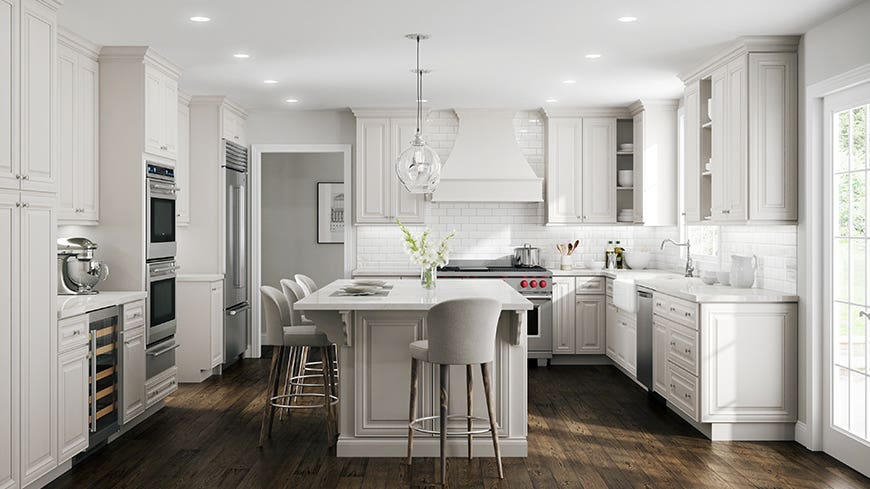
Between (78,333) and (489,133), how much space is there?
4743 millimetres

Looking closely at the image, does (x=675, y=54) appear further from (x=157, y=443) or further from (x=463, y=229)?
(x=157, y=443)

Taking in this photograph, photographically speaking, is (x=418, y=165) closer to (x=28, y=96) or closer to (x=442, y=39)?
(x=442, y=39)

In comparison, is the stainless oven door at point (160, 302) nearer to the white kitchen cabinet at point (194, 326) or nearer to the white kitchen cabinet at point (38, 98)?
the white kitchen cabinet at point (194, 326)

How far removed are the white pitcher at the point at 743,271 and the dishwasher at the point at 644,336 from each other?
2.42ft

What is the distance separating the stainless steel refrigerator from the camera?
287 inches

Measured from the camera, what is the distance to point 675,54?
18.0ft

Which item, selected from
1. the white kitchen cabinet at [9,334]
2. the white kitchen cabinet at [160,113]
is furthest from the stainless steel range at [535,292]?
the white kitchen cabinet at [9,334]

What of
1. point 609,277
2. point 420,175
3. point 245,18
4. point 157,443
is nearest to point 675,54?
point 420,175

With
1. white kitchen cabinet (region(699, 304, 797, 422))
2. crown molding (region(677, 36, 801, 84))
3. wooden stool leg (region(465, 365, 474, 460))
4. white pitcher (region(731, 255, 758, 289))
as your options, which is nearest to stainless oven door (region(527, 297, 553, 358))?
white pitcher (region(731, 255, 758, 289))

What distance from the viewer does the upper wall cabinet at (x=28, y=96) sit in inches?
145

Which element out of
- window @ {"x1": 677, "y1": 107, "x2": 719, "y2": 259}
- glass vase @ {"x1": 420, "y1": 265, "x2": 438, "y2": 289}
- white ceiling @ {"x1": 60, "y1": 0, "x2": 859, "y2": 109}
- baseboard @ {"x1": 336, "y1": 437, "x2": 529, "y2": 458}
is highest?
white ceiling @ {"x1": 60, "y1": 0, "x2": 859, "y2": 109}

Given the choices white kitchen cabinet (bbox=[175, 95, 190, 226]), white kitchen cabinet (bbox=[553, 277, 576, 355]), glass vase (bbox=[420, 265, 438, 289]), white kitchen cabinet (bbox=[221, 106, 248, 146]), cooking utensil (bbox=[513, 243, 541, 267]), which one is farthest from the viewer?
cooking utensil (bbox=[513, 243, 541, 267])

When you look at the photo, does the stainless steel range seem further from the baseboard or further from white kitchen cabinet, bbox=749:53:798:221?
the baseboard

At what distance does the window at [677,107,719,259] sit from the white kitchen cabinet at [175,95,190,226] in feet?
14.9
